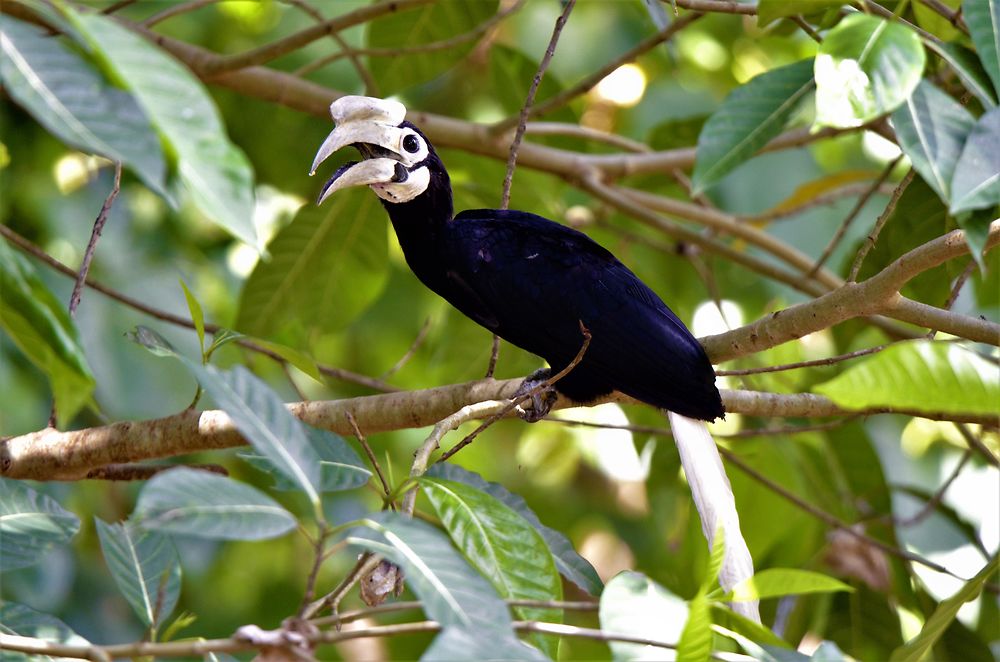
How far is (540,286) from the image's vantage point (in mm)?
3045

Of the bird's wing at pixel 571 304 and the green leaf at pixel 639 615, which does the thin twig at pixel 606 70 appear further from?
the green leaf at pixel 639 615

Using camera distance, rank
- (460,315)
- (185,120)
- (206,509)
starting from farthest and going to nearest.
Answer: (460,315) → (206,509) → (185,120)

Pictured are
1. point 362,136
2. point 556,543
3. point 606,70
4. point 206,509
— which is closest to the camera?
point 206,509

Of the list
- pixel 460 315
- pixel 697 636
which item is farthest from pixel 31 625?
pixel 460 315

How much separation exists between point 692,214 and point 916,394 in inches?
107

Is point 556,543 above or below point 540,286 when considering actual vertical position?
below

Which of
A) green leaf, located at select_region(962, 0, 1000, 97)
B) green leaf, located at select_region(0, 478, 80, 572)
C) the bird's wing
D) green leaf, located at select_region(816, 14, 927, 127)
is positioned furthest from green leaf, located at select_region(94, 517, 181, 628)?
green leaf, located at select_region(962, 0, 1000, 97)

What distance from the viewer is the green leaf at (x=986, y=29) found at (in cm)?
166

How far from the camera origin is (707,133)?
1844 mm

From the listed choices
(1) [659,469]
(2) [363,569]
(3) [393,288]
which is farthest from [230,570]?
(2) [363,569]

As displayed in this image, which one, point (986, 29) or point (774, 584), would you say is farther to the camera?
point (986, 29)

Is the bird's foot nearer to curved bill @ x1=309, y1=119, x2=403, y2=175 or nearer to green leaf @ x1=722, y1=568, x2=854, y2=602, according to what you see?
curved bill @ x1=309, y1=119, x2=403, y2=175

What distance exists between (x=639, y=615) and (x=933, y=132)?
0.81 metres

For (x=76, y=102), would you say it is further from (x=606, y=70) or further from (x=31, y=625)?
(x=606, y=70)
